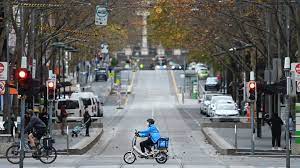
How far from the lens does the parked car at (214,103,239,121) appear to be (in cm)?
6035

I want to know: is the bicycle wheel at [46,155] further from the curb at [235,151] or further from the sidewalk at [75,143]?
the curb at [235,151]

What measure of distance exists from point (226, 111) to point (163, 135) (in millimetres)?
10606

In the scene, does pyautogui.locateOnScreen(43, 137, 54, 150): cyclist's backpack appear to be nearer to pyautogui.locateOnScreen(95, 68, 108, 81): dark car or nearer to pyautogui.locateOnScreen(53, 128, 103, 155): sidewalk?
pyautogui.locateOnScreen(53, 128, 103, 155): sidewalk

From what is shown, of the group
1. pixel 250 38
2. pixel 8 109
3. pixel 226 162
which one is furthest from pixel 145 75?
pixel 226 162

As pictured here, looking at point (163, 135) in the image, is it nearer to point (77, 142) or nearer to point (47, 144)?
point (77, 142)

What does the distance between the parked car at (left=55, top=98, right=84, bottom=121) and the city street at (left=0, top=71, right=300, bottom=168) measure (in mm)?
2091

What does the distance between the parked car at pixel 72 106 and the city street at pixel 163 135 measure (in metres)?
2.09

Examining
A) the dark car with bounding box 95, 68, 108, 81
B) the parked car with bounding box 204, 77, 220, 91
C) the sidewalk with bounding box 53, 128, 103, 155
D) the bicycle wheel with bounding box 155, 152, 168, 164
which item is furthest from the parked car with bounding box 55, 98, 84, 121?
the dark car with bounding box 95, 68, 108, 81

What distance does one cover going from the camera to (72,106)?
2260 inches

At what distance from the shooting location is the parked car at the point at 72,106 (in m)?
56.8

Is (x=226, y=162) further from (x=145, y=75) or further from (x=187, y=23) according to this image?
(x=145, y=75)

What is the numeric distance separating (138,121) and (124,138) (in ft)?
51.3

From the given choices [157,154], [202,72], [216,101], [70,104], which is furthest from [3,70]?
[202,72]

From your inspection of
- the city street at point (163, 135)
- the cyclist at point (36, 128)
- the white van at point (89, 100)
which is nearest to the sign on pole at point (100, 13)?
the city street at point (163, 135)
